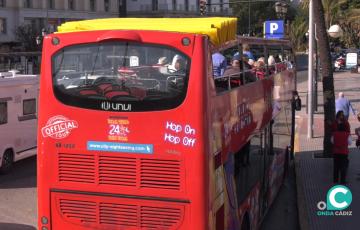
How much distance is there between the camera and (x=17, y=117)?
1586cm

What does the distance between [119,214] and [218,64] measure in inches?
79.1

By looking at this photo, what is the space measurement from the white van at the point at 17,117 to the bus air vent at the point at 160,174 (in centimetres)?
950

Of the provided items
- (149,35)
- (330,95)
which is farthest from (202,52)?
(330,95)

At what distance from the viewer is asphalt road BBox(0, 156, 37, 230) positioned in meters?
10.7

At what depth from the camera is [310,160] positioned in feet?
52.0

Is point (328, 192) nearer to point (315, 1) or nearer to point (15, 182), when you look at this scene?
point (315, 1)

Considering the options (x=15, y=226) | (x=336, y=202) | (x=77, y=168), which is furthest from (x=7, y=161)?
(x=77, y=168)

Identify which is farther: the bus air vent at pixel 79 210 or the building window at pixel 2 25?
the building window at pixel 2 25

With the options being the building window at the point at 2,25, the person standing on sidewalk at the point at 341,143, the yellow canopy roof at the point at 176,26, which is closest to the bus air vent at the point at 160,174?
the yellow canopy roof at the point at 176,26

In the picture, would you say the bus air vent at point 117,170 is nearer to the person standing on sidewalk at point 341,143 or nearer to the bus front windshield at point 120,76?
the bus front windshield at point 120,76

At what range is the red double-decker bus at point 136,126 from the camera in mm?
6102

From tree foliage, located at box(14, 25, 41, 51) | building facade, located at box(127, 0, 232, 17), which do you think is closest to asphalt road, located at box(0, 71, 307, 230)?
tree foliage, located at box(14, 25, 41, 51)

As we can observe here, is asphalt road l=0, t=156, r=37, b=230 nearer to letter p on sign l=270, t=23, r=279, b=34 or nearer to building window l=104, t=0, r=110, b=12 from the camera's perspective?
letter p on sign l=270, t=23, r=279, b=34

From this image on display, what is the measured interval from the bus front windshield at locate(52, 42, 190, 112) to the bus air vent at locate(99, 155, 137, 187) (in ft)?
1.81
